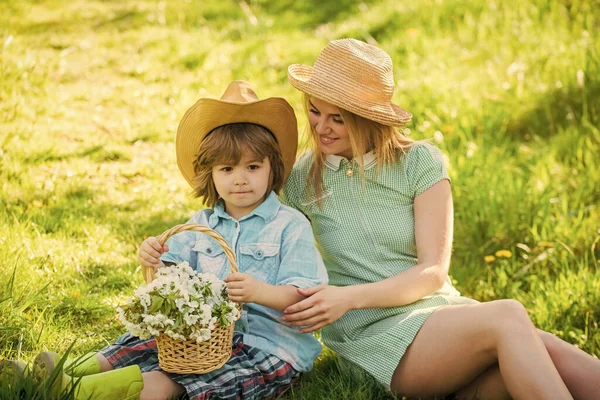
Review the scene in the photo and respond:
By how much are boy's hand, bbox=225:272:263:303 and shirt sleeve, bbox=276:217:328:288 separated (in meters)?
0.23

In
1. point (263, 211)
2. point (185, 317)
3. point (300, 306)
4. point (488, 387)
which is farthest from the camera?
point (263, 211)

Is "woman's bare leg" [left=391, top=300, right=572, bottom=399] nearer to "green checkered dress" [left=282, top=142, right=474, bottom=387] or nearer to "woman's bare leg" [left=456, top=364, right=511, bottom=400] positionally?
"woman's bare leg" [left=456, top=364, right=511, bottom=400]

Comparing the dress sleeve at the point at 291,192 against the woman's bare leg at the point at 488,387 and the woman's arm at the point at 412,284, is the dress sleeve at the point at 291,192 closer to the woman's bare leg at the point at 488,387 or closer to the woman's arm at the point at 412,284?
the woman's arm at the point at 412,284

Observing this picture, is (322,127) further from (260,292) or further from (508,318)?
(508,318)

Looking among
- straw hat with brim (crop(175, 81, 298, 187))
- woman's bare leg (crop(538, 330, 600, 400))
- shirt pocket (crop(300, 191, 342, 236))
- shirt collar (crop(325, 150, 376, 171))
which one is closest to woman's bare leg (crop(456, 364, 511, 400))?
woman's bare leg (crop(538, 330, 600, 400))

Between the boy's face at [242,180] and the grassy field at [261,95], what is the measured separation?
2.49 ft

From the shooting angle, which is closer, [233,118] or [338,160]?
[233,118]

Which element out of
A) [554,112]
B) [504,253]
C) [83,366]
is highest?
[83,366]

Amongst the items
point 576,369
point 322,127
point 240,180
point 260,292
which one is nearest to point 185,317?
point 260,292

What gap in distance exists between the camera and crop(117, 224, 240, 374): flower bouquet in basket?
8.41 feet

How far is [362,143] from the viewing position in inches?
125

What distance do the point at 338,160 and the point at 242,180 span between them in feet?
1.46

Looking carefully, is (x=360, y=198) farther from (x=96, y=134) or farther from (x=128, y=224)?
(x=96, y=134)

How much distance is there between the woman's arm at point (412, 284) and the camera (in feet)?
9.35
